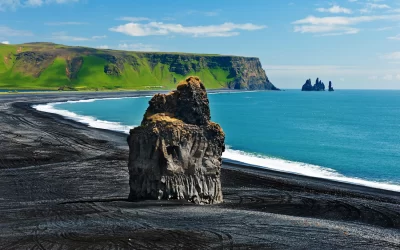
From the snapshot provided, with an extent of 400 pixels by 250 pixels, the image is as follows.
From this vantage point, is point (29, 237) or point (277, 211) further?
point (277, 211)

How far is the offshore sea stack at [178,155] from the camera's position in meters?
29.7

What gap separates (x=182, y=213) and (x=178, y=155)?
462cm

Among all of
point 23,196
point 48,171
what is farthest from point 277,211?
point 48,171

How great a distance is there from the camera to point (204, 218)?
25812 mm

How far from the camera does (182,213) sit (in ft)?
87.9

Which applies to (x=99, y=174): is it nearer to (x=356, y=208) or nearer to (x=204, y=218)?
(x=204, y=218)

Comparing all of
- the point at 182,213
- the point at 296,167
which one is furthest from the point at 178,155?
the point at 296,167

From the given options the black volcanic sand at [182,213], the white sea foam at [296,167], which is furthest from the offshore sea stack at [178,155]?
the white sea foam at [296,167]

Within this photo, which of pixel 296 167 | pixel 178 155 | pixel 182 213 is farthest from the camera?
pixel 296 167

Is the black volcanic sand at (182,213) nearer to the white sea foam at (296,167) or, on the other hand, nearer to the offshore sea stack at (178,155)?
the offshore sea stack at (178,155)

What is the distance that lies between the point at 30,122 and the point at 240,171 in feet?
186

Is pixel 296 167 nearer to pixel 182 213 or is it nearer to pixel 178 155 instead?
pixel 178 155

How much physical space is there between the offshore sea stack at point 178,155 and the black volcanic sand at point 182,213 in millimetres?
1268

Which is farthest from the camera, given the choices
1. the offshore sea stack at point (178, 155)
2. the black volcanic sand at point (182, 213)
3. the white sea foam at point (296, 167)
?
the white sea foam at point (296, 167)
